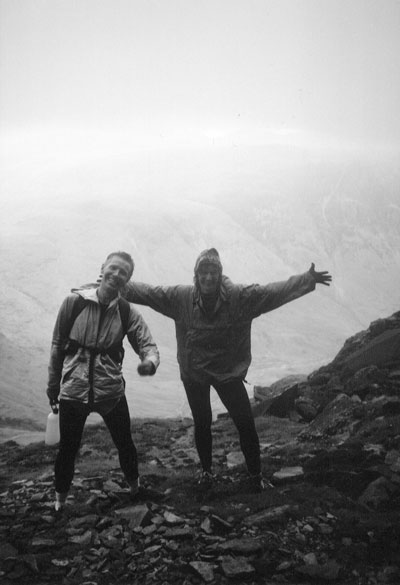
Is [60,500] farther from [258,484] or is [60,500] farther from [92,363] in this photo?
[258,484]

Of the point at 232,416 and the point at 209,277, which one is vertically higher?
the point at 209,277

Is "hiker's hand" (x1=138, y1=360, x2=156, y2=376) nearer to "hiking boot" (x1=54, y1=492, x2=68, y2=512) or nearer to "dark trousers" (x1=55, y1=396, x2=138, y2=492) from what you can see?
"dark trousers" (x1=55, y1=396, x2=138, y2=492)

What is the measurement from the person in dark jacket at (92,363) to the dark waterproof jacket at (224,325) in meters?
0.46

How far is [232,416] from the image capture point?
15.5 feet

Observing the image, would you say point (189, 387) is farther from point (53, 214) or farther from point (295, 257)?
point (295, 257)

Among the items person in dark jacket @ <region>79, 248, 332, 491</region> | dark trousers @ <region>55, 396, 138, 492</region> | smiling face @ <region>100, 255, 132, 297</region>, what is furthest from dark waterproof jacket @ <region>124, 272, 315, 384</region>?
dark trousers @ <region>55, 396, 138, 492</region>

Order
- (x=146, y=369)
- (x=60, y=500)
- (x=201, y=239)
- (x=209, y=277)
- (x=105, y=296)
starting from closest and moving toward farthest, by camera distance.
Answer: (x=146, y=369) → (x=105, y=296) → (x=60, y=500) → (x=209, y=277) → (x=201, y=239)

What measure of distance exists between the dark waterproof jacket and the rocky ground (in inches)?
54.9

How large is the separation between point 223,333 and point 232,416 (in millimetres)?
954

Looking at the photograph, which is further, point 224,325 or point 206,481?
point 206,481

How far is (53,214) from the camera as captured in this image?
8312 centimetres

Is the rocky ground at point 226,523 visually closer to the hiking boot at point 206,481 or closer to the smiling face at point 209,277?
the hiking boot at point 206,481

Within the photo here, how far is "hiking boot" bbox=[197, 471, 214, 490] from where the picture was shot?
491 cm

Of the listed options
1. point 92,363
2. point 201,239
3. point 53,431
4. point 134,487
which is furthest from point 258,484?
point 201,239
